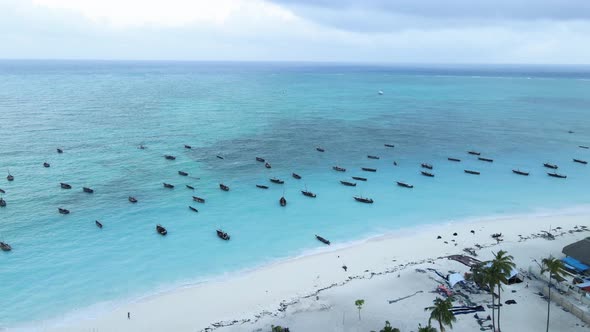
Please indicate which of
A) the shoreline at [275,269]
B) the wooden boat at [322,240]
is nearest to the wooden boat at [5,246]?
the shoreline at [275,269]

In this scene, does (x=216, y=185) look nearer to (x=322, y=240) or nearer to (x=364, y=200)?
(x=322, y=240)

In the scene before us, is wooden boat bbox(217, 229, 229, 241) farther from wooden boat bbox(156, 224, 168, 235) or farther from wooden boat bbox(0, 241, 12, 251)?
wooden boat bbox(0, 241, 12, 251)

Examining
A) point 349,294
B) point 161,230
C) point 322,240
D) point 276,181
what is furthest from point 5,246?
point 349,294

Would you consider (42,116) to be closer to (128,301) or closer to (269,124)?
(269,124)

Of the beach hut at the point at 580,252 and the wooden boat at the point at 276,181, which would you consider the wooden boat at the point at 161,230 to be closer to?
the wooden boat at the point at 276,181

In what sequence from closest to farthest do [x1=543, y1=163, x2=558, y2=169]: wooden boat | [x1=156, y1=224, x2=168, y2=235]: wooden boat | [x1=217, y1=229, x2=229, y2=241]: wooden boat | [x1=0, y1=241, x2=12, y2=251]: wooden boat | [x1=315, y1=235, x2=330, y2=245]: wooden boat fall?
[x1=0, y1=241, x2=12, y2=251]: wooden boat, [x1=315, y1=235, x2=330, y2=245]: wooden boat, [x1=217, y1=229, x2=229, y2=241]: wooden boat, [x1=156, y1=224, x2=168, y2=235]: wooden boat, [x1=543, y1=163, x2=558, y2=169]: wooden boat

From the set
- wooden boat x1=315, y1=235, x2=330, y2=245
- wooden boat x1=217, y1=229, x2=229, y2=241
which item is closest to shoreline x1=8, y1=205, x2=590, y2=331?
wooden boat x1=315, y1=235, x2=330, y2=245
